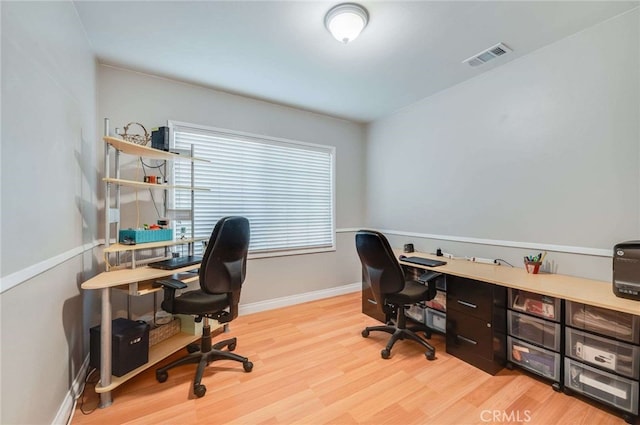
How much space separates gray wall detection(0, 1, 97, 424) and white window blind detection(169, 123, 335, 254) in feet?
3.38

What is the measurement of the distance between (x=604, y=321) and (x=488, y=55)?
2.20 meters

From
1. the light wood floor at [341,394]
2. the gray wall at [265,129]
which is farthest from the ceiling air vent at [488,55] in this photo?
the light wood floor at [341,394]

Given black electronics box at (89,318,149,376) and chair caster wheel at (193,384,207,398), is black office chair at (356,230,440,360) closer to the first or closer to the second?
chair caster wheel at (193,384,207,398)

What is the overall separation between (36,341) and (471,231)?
11.1 feet

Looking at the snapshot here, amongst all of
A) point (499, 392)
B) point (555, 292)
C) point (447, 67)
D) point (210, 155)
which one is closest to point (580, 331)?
point (555, 292)

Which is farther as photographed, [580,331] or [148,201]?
[148,201]

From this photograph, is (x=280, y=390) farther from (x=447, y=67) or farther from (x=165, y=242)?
(x=447, y=67)

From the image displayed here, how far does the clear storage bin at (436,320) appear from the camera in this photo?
8.63 ft

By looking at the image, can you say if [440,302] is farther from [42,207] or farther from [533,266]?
[42,207]

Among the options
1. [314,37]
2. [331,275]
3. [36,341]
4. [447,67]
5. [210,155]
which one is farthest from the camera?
[331,275]

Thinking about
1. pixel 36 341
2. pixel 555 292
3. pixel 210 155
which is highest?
pixel 210 155

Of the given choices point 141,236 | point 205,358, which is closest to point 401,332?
point 205,358

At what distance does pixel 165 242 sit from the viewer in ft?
7.53

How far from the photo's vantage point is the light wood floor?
62.5 inches
